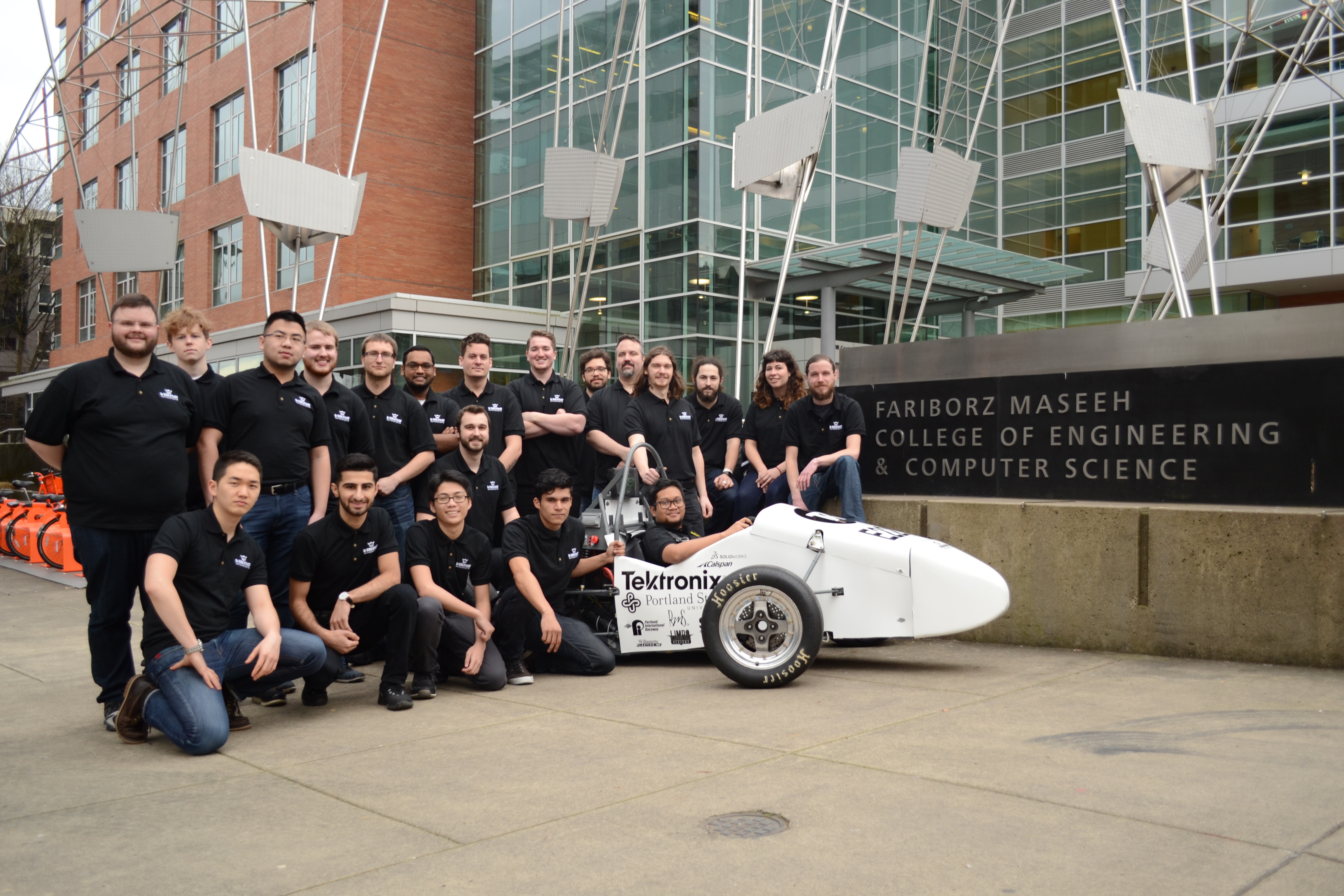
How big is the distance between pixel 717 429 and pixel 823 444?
971mm

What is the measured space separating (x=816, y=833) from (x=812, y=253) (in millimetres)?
18345

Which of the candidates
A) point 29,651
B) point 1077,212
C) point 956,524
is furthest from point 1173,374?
point 1077,212

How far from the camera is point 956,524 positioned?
8297 millimetres

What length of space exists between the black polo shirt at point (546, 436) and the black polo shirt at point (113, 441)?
10.5ft

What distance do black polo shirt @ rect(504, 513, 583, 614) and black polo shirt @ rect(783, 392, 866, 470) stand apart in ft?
7.72

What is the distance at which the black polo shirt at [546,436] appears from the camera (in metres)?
8.45

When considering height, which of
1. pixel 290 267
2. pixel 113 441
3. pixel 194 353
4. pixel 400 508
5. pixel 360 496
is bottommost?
pixel 400 508

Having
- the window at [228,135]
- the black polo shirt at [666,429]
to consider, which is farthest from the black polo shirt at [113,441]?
Result: the window at [228,135]

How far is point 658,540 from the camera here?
7016 mm

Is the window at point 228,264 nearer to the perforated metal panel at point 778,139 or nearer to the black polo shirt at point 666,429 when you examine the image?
the perforated metal panel at point 778,139

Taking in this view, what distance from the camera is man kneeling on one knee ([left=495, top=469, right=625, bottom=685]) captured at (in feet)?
21.6

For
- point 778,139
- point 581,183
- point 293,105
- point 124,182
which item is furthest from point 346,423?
point 124,182

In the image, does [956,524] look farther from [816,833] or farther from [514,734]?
[816,833]

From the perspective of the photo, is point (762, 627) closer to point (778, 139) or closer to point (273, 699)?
point (273, 699)
